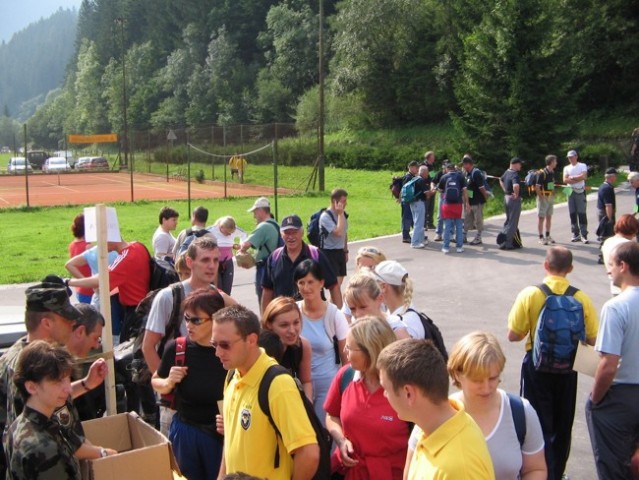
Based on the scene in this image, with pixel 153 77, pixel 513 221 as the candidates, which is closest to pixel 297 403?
pixel 513 221

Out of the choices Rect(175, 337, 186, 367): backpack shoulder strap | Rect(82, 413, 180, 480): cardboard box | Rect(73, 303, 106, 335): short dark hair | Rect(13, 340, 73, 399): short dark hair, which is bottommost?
Rect(82, 413, 180, 480): cardboard box

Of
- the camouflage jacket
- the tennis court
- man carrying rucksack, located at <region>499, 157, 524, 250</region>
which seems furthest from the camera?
the tennis court

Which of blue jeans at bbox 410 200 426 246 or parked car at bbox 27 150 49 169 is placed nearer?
blue jeans at bbox 410 200 426 246

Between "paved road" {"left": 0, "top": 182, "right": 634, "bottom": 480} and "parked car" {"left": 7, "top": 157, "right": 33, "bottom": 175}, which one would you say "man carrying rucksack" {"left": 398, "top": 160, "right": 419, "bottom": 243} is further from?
"parked car" {"left": 7, "top": 157, "right": 33, "bottom": 175}

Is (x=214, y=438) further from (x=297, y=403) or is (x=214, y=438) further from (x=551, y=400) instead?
(x=551, y=400)

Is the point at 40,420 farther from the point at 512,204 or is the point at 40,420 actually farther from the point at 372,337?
the point at 512,204

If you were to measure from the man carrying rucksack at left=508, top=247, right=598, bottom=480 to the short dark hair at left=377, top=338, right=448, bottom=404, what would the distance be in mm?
2502

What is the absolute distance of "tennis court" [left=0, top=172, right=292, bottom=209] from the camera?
35.9m

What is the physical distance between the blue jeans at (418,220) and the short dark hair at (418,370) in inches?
541

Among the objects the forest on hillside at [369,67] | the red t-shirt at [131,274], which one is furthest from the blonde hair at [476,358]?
the forest on hillside at [369,67]

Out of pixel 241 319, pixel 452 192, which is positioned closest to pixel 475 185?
pixel 452 192

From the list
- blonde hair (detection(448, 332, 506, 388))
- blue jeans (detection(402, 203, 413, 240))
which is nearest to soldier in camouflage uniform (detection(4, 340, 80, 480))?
blonde hair (detection(448, 332, 506, 388))

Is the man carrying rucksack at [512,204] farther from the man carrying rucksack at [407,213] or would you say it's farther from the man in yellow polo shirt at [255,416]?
the man in yellow polo shirt at [255,416]

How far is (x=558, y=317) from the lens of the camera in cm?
526
